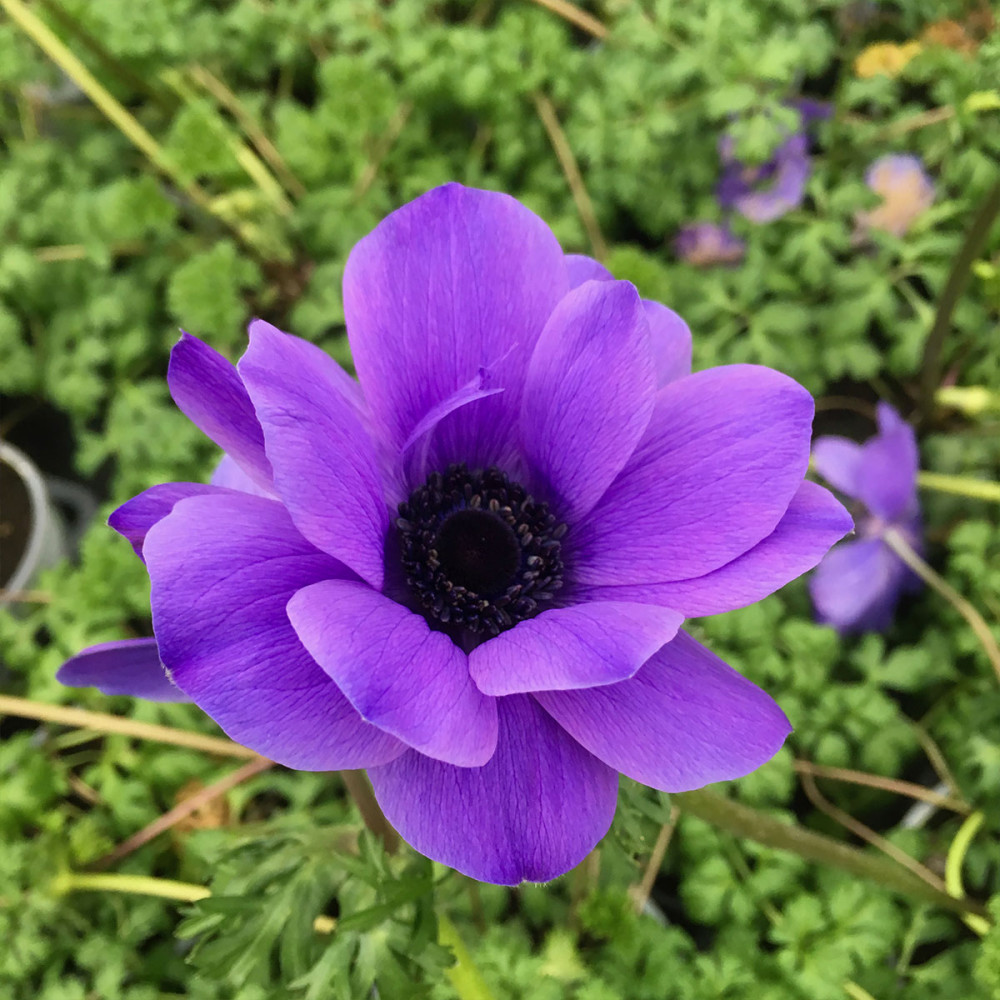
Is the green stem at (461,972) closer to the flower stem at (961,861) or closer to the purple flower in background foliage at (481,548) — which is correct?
the purple flower in background foliage at (481,548)

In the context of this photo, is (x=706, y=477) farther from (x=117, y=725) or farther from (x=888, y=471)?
(x=117, y=725)

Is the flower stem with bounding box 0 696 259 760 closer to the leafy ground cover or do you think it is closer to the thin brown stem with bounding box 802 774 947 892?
the leafy ground cover

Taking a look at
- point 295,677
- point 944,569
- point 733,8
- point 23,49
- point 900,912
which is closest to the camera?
point 295,677

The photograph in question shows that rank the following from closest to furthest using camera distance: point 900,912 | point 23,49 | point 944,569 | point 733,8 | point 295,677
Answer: point 295,677
point 900,912
point 733,8
point 944,569
point 23,49

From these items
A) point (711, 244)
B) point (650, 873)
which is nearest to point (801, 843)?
point (650, 873)

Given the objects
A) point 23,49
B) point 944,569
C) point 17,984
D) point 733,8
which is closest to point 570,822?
point 17,984

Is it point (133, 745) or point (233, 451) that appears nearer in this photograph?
point (233, 451)

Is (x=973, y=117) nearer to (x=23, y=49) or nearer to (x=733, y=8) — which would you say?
(x=733, y=8)
